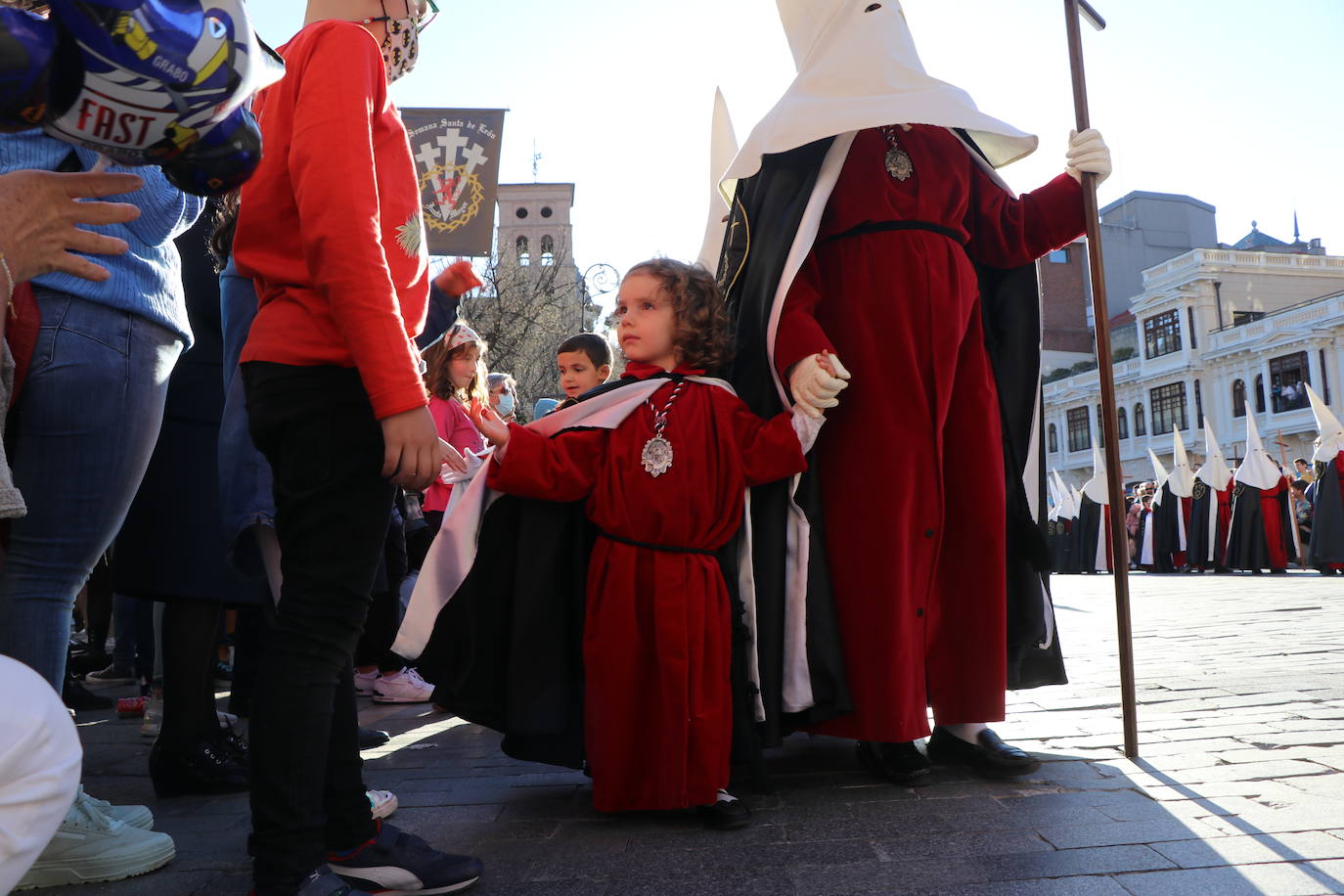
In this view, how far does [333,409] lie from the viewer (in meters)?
1.99

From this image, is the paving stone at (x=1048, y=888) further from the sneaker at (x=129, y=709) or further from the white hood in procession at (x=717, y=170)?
the sneaker at (x=129, y=709)

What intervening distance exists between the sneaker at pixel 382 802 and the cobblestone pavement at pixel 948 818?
68mm

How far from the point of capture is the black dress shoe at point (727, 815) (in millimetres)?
2506

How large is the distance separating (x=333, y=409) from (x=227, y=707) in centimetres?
350

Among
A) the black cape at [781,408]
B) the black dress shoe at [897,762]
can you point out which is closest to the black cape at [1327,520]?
the black cape at [781,408]

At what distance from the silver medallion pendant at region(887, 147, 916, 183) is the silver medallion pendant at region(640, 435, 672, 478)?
1150 mm

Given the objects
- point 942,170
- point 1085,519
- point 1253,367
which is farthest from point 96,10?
point 1253,367

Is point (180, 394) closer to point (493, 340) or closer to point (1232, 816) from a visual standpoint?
point (1232, 816)

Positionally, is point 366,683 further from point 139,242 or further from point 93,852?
point 139,242

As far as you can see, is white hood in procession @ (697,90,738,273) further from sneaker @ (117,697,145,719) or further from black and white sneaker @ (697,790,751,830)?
sneaker @ (117,697,145,719)

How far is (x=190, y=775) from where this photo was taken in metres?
3.00

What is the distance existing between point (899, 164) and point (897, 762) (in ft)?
5.76

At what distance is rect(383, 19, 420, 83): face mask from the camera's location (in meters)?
2.27

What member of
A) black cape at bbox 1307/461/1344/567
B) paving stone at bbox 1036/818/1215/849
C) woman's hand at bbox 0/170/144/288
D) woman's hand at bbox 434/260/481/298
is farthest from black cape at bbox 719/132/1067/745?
black cape at bbox 1307/461/1344/567
